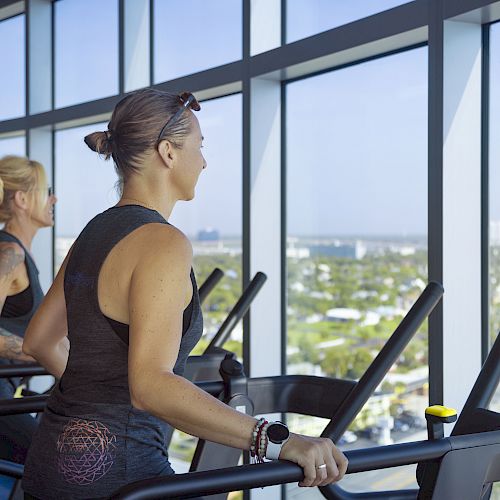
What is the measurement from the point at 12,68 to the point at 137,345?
534 centimetres

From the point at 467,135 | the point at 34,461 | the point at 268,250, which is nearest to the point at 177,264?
the point at 34,461

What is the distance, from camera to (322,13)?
12.3 ft

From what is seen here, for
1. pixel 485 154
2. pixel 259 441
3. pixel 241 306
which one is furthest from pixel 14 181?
pixel 259 441

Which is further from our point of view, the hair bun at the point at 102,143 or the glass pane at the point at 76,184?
the glass pane at the point at 76,184

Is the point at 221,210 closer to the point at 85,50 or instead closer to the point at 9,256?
the point at 9,256

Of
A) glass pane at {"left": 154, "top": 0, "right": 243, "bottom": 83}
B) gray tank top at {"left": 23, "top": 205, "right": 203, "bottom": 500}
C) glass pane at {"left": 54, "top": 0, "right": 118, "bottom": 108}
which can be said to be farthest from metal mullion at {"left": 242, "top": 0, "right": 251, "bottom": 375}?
gray tank top at {"left": 23, "top": 205, "right": 203, "bottom": 500}

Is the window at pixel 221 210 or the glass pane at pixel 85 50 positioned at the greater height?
the glass pane at pixel 85 50

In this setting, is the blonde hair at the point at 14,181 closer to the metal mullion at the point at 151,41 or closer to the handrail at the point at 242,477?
the metal mullion at the point at 151,41

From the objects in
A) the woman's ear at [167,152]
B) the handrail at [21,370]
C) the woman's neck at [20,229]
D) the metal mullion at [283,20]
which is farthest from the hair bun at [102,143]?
the metal mullion at [283,20]

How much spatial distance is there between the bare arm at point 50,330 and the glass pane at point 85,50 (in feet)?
11.4

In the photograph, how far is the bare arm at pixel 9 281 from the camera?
2.92 meters

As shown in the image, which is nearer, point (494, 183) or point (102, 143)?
point (102, 143)

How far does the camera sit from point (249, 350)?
157 inches

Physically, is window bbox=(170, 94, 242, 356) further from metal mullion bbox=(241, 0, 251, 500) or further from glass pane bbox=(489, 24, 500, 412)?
glass pane bbox=(489, 24, 500, 412)
